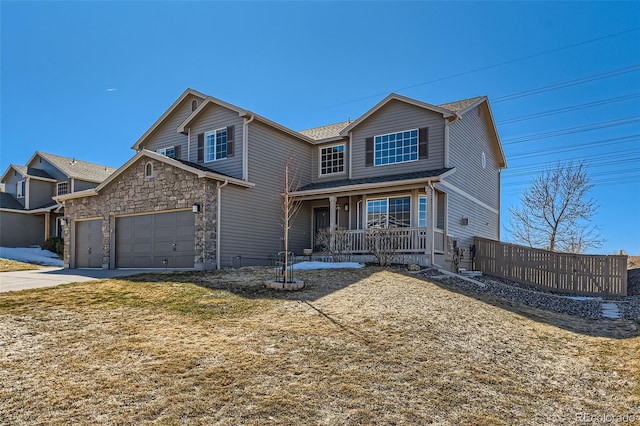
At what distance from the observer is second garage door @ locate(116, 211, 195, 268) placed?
15359 millimetres

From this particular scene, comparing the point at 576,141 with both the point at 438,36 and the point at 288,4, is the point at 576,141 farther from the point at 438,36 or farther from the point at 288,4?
the point at 288,4

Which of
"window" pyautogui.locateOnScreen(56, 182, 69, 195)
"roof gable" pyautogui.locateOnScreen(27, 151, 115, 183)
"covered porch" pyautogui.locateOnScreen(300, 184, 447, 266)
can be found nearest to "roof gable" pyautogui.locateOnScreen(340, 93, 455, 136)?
"covered porch" pyautogui.locateOnScreen(300, 184, 447, 266)

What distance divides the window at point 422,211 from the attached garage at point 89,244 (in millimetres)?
12911

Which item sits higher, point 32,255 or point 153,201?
point 153,201

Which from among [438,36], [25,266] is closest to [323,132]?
[438,36]

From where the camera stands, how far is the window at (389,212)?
52.6 feet

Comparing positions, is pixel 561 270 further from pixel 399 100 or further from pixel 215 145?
pixel 215 145

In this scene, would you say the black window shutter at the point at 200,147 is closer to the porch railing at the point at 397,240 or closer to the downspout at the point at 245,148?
the downspout at the point at 245,148

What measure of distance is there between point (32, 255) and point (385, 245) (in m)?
21.9

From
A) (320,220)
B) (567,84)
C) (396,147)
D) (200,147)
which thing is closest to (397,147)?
(396,147)

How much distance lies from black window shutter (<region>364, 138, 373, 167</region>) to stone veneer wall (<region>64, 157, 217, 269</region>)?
6124mm

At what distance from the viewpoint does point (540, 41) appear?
862 inches

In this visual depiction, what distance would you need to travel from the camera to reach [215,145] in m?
17.6

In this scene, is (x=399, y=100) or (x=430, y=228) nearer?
(x=430, y=228)
